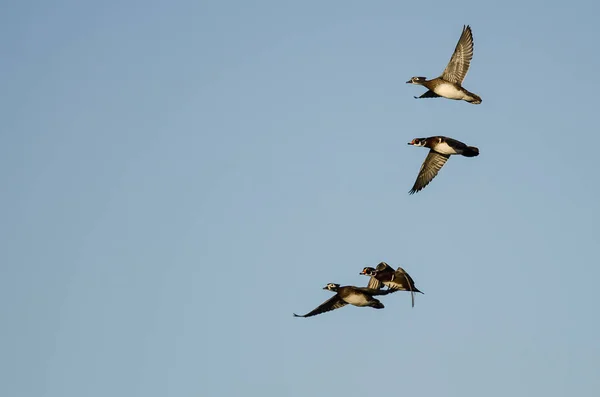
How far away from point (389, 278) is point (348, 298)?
2.16m

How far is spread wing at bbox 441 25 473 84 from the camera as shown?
53562 millimetres

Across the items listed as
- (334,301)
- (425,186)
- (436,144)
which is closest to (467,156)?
(436,144)

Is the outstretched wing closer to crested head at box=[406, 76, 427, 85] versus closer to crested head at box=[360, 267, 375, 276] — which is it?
crested head at box=[360, 267, 375, 276]

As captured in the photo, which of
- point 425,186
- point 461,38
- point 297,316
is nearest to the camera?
point 297,316

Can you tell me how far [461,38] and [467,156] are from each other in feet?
19.0

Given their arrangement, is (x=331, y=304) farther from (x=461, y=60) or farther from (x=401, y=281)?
(x=461, y=60)

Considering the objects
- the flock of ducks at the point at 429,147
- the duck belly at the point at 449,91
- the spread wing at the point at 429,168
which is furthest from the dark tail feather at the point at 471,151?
the spread wing at the point at 429,168

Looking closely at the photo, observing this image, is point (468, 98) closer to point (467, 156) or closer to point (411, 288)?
point (467, 156)

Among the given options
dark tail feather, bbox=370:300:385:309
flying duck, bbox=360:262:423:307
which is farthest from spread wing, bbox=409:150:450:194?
dark tail feather, bbox=370:300:385:309

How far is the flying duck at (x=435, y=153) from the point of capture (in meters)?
52.9

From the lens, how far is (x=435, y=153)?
187ft

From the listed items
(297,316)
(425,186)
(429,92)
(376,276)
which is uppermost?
(429,92)

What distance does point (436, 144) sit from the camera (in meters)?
54.1

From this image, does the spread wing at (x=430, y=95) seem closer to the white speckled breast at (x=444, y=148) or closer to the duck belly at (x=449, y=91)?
the duck belly at (x=449, y=91)
